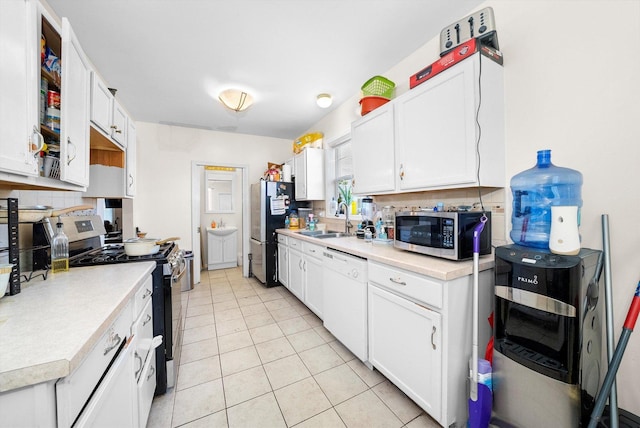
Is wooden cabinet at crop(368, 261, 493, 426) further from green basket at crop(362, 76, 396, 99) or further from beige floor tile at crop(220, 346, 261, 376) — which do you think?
green basket at crop(362, 76, 396, 99)

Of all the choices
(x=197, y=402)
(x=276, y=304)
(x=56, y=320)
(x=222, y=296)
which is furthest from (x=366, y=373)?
(x=222, y=296)

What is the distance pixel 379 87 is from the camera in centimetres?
225

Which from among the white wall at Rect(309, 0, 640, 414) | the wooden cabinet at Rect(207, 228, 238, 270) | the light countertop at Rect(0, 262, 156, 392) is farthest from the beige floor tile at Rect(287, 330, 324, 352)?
the wooden cabinet at Rect(207, 228, 238, 270)

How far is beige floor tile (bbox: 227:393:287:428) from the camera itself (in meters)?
1.38

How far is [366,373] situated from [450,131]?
1837 millimetres

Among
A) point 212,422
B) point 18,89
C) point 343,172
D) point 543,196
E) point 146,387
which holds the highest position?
point 343,172

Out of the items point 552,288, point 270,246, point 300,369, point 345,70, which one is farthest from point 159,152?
point 552,288

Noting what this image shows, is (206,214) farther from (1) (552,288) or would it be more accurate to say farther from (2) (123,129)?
(1) (552,288)

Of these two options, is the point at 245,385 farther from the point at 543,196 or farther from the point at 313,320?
the point at 543,196

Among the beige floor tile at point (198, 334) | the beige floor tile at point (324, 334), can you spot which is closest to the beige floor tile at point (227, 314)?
the beige floor tile at point (198, 334)

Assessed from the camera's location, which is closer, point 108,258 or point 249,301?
point 108,258

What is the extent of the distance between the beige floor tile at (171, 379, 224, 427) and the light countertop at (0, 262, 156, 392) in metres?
0.90

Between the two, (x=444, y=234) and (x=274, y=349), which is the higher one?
(x=444, y=234)

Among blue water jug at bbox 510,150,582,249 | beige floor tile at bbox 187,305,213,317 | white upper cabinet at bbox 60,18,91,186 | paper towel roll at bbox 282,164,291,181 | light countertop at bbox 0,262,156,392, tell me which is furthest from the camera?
paper towel roll at bbox 282,164,291,181
